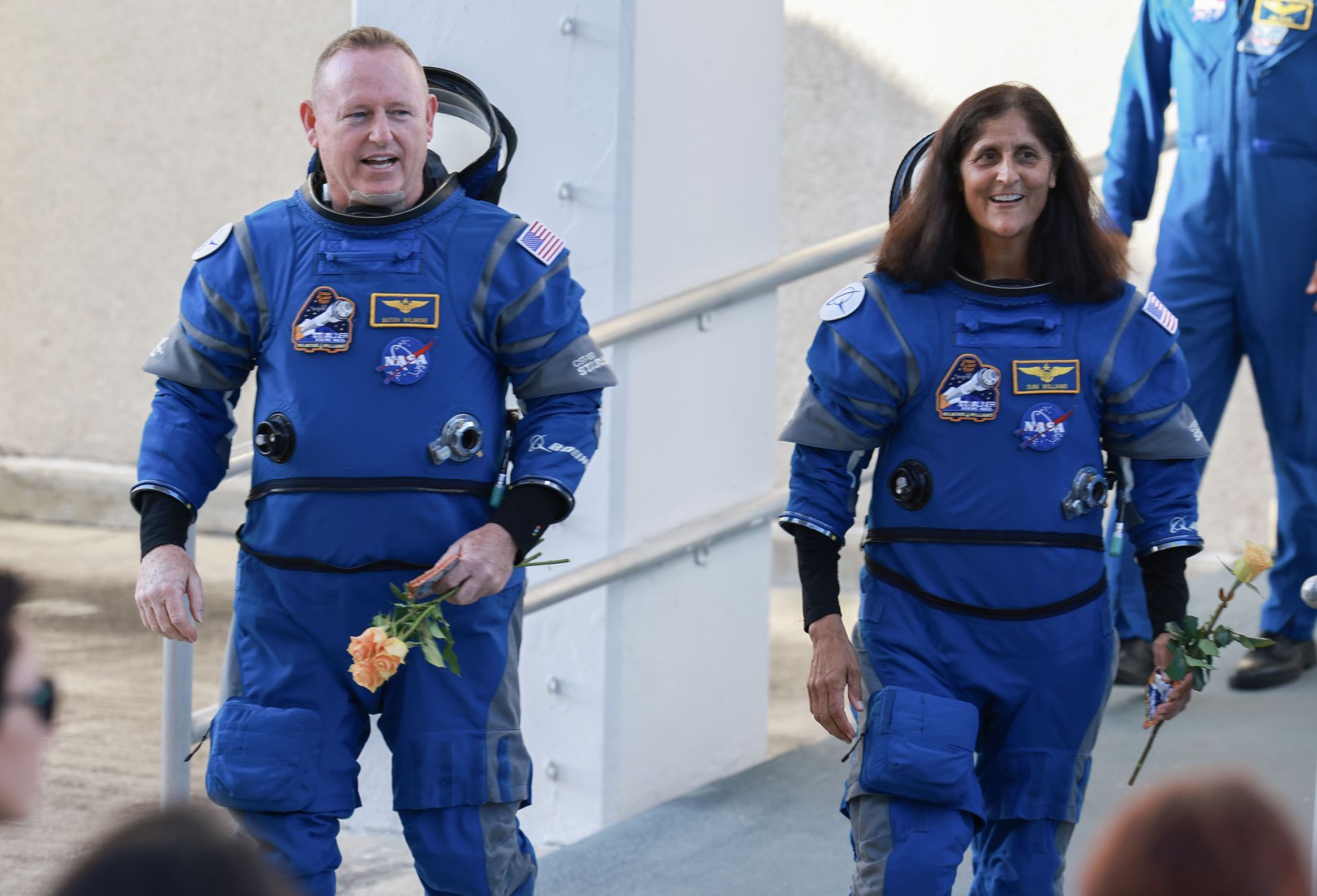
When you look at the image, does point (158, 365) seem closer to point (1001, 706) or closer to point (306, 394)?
point (306, 394)

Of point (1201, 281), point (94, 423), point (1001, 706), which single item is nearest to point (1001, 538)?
point (1001, 706)

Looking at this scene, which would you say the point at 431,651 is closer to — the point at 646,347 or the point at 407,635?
the point at 407,635

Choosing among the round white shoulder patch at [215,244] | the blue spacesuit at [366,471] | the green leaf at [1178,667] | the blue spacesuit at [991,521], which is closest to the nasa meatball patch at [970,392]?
the blue spacesuit at [991,521]

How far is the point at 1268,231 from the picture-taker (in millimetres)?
4332

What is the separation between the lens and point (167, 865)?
4.09ft

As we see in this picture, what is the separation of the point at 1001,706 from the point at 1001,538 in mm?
274

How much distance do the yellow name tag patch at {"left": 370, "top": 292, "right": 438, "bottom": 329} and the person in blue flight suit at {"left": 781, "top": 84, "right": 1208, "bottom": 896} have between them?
631 mm

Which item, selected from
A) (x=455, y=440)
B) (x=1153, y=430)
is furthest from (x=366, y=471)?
(x=1153, y=430)

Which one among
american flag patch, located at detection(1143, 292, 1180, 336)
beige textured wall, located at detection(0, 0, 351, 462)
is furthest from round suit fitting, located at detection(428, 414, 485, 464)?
beige textured wall, located at detection(0, 0, 351, 462)

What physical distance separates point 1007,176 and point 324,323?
3.71 ft

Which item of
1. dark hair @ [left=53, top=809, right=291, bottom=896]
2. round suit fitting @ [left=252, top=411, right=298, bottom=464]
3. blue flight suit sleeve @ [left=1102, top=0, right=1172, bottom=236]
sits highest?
blue flight suit sleeve @ [left=1102, top=0, right=1172, bottom=236]

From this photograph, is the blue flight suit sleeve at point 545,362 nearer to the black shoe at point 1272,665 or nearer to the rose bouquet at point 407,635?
the rose bouquet at point 407,635

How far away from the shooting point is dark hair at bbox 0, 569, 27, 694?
1558mm

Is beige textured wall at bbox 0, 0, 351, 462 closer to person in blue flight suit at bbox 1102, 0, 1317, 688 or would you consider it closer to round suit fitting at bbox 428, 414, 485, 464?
person in blue flight suit at bbox 1102, 0, 1317, 688
